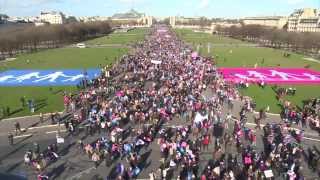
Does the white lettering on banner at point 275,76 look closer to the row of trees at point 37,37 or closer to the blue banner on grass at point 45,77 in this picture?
the blue banner on grass at point 45,77

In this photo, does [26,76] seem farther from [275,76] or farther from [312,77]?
[312,77]

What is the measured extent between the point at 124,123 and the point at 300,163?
15.9 m

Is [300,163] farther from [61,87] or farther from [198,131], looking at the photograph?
[61,87]

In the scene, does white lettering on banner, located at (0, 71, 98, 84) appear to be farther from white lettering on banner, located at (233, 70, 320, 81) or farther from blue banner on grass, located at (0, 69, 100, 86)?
white lettering on banner, located at (233, 70, 320, 81)

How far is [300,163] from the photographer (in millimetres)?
27422

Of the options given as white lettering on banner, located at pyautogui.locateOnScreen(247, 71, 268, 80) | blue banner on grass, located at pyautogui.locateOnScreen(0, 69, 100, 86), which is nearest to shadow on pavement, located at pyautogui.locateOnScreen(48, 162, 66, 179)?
blue banner on grass, located at pyautogui.locateOnScreen(0, 69, 100, 86)

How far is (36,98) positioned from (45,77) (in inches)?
635

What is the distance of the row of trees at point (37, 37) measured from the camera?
102 m

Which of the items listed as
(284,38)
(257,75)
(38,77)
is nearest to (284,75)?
(257,75)

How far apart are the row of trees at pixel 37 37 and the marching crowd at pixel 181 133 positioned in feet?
188

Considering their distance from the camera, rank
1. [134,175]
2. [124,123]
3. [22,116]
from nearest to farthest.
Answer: [134,175] < [124,123] < [22,116]

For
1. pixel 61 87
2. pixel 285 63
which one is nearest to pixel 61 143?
pixel 61 87

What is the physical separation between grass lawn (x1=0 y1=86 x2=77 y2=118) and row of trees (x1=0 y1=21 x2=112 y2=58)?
1957 inches

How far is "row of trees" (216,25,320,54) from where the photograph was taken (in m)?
108
